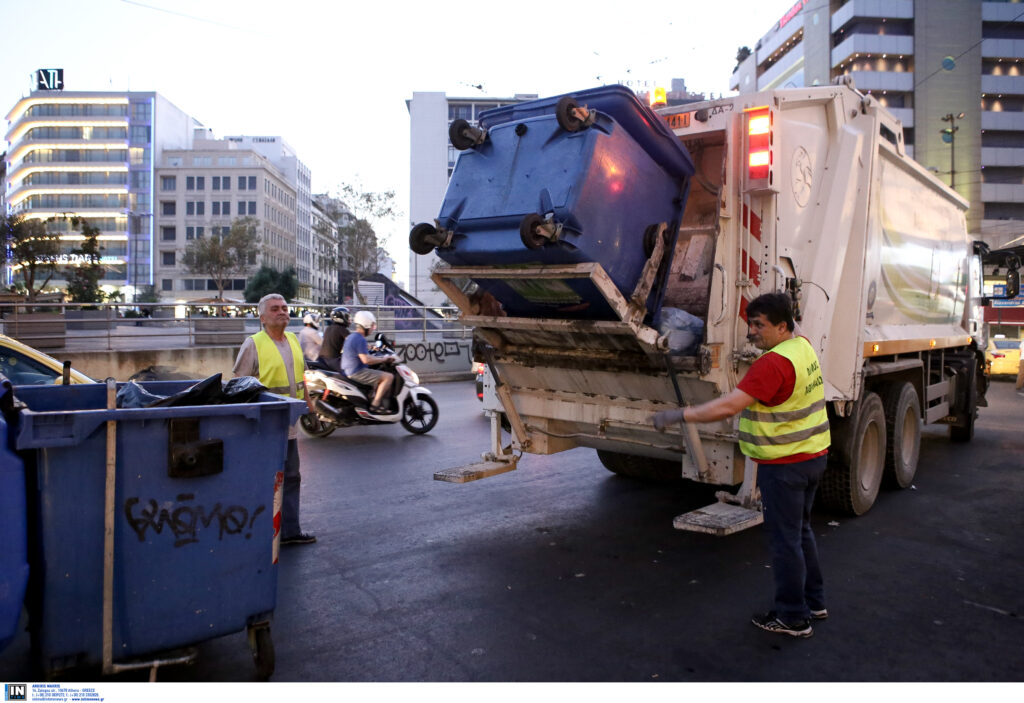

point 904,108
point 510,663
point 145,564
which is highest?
point 904,108

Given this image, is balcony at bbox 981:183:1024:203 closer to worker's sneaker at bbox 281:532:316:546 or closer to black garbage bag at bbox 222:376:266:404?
worker's sneaker at bbox 281:532:316:546

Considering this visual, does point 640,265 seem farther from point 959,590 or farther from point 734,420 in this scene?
point 959,590

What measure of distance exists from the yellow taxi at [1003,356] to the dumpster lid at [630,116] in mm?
18964

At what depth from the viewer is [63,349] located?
1384 centimetres

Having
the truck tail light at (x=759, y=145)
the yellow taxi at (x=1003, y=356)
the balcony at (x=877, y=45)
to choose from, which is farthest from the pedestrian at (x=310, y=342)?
the balcony at (x=877, y=45)

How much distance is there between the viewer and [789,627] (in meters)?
3.69

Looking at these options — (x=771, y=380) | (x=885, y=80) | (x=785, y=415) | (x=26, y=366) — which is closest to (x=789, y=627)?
(x=785, y=415)

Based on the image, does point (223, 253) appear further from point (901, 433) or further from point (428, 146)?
point (901, 433)

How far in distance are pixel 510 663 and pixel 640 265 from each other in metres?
2.38

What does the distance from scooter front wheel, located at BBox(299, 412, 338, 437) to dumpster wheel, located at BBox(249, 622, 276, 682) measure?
6.64 m

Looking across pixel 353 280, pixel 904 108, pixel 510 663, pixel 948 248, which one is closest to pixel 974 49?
pixel 904 108

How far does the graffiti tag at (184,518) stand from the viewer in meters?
2.95

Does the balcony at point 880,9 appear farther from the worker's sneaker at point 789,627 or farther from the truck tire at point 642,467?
the worker's sneaker at point 789,627

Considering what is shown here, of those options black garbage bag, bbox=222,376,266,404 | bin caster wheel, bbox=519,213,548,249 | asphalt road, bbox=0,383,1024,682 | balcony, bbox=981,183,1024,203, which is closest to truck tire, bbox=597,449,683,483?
asphalt road, bbox=0,383,1024,682
